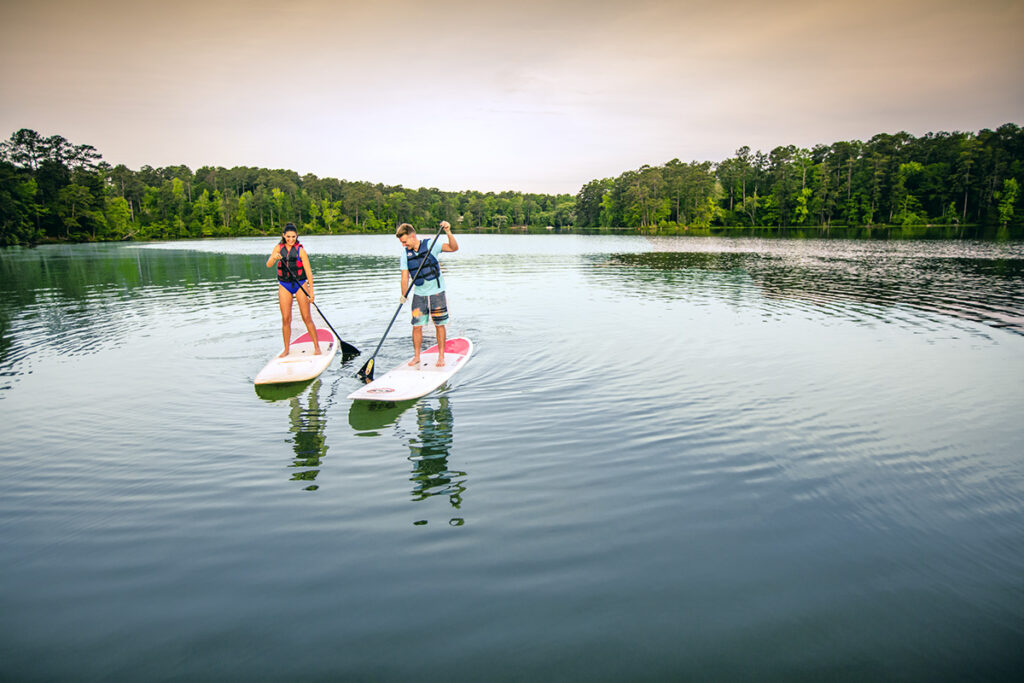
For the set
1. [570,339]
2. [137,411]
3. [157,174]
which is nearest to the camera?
[137,411]

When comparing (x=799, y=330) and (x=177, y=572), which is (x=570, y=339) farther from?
(x=177, y=572)

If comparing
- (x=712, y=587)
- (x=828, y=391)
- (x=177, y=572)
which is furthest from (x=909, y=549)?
(x=177, y=572)

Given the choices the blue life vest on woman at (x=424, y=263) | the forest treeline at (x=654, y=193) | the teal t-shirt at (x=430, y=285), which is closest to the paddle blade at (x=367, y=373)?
the teal t-shirt at (x=430, y=285)

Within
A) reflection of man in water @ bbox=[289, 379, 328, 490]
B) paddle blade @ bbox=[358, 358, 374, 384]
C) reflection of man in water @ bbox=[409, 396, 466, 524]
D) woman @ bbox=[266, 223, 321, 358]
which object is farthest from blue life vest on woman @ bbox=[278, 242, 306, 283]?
reflection of man in water @ bbox=[409, 396, 466, 524]

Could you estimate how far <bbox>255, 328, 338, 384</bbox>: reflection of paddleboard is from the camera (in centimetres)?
830

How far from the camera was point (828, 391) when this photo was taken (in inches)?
306

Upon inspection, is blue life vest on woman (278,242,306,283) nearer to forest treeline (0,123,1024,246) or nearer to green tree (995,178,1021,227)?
forest treeline (0,123,1024,246)

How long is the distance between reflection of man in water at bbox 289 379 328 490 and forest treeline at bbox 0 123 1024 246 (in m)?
79.8

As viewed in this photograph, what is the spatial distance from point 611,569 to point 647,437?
102 inches

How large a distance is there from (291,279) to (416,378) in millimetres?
3675

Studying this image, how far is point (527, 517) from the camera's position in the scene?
4.35m

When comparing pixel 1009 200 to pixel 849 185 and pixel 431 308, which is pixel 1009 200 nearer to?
pixel 849 185

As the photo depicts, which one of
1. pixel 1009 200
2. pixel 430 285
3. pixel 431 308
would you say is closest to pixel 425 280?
pixel 430 285

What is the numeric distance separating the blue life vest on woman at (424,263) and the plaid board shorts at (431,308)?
0.30 m
